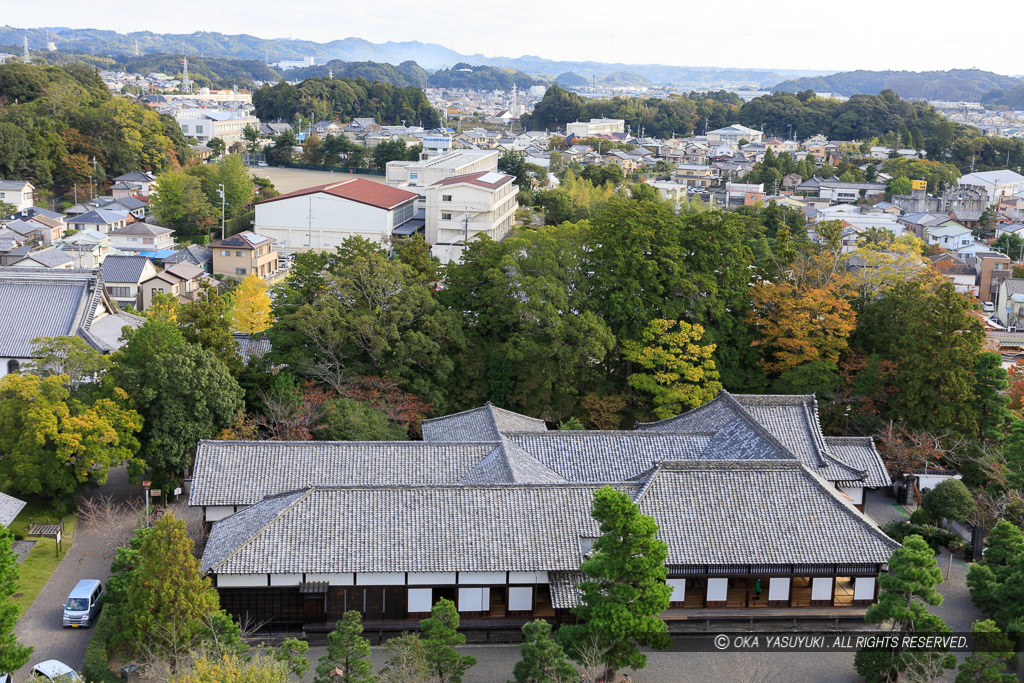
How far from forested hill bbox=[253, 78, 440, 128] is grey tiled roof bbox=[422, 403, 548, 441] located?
97.9 m

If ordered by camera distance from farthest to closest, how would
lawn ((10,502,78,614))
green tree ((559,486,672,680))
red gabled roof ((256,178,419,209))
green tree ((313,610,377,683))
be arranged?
1. red gabled roof ((256,178,419,209))
2. lawn ((10,502,78,614))
3. green tree ((559,486,672,680))
4. green tree ((313,610,377,683))

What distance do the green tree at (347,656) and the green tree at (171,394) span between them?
342 inches

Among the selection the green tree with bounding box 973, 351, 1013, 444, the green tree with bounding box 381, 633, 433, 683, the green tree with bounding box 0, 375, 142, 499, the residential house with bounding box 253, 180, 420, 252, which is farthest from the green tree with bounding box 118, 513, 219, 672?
the residential house with bounding box 253, 180, 420, 252

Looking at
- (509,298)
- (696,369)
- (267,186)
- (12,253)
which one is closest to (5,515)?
(509,298)

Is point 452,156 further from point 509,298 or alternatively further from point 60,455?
point 60,455

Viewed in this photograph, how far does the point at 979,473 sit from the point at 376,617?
45.1 ft

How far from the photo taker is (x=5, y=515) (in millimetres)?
17469

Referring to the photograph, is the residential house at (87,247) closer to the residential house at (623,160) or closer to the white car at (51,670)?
the white car at (51,670)

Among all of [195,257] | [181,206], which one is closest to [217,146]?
[181,206]

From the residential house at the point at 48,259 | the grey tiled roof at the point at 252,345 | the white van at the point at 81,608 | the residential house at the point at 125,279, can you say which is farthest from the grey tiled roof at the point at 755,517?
the residential house at the point at 48,259

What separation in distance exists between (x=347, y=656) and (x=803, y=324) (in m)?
15.6

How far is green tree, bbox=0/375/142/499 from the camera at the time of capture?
19.1 m

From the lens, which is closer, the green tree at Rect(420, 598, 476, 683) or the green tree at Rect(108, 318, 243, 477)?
the green tree at Rect(420, 598, 476, 683)

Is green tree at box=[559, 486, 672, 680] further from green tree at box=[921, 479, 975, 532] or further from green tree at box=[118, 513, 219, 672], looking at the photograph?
green tree at box=[921, 479, 975, 532]
